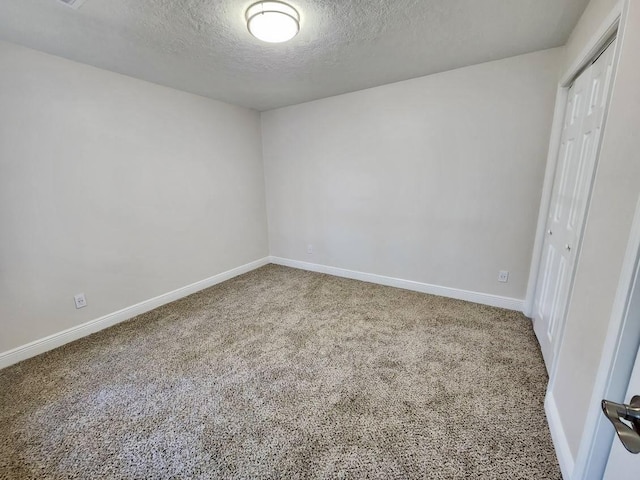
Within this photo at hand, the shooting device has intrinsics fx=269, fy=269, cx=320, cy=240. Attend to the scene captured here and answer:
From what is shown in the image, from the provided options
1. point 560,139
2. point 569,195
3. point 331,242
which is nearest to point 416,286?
point 331,242

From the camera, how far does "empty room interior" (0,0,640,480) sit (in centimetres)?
125

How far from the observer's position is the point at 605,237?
1041 mm

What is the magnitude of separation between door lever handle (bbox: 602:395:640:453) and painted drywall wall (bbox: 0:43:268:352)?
3.17m

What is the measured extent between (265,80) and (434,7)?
5.27 feet

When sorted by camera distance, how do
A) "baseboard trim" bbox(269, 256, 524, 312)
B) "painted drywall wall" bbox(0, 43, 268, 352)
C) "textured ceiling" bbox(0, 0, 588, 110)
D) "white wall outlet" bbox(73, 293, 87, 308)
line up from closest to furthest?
"textured ceiling" bbox(0, 0, 588, 110), "painted drywall wall" bbox(0, 43, 268, 352), "white wall outlet" bbox(73, 293, 87, 308), "baseboard trim" bbox(269, 256, 524, 312)

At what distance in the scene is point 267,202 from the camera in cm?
412

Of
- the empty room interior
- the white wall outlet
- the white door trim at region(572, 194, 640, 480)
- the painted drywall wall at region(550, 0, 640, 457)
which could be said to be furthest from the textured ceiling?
Result: the white wall outlet

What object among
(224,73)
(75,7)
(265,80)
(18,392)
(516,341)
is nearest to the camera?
(75,7)

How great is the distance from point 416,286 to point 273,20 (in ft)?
9.17

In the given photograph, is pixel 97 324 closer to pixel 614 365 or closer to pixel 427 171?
pixel 614 365

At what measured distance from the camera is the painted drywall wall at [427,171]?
2.38 metres

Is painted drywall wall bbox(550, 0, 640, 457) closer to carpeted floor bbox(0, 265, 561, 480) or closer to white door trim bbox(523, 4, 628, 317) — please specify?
white door trim bbox(523, 4, 628, 317)

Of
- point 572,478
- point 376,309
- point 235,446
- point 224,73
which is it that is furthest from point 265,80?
point 572,478

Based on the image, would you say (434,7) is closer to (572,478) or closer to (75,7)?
(75,7)
